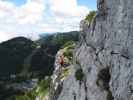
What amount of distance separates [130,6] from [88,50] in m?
12.8

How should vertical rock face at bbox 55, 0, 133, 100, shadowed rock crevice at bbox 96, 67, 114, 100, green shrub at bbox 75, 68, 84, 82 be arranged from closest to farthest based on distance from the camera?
1. vertical rock face at bbox 55, 0, 133, 100
2. shadowed rock crevice at bbox 96, 67, 114, 100
3. green shrub at bbox 75, 68, 84, 82

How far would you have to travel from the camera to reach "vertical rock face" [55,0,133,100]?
32312 millimetres

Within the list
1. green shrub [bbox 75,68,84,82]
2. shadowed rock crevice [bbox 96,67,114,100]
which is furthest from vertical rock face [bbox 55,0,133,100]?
green shrub [bbox 75,68,84,82]

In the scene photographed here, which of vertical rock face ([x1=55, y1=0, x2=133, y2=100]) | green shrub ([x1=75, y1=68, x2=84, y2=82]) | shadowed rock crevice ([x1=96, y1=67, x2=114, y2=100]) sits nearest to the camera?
vertical rock face ([x1=55, y1=0, x2=133, y2=100])

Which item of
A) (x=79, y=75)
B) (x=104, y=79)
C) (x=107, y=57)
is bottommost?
(x=79, y=75)

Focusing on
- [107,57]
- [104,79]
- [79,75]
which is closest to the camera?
→ [107,57]

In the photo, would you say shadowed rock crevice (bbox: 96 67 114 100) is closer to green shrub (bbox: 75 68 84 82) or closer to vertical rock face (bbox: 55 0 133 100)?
vertical rock face (bbox: 55 0 133 100)

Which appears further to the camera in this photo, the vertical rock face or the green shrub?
the green shrub

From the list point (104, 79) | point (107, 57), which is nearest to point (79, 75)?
point (104, 79)

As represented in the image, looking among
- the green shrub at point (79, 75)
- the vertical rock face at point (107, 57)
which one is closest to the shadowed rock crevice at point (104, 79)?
the vertical rock face at point (107, 57)

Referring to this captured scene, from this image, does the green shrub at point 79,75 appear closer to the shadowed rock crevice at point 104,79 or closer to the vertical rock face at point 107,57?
the vertical rock face at point 107,57

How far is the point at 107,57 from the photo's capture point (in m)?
36.9

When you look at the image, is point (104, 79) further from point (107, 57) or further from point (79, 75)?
point (79, 75)

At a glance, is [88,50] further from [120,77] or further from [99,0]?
[120,77]
